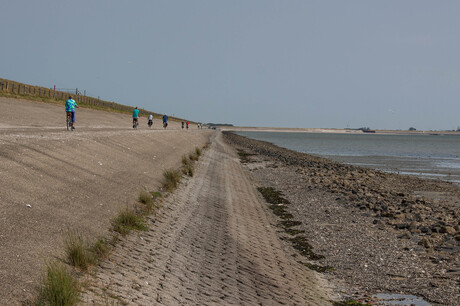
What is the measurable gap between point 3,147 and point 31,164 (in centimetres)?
134

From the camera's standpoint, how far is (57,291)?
5.59 meters

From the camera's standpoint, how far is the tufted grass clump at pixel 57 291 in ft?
18.2

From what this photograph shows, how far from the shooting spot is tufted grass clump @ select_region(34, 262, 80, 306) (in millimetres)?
5535

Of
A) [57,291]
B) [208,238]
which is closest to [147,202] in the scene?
[208,238]

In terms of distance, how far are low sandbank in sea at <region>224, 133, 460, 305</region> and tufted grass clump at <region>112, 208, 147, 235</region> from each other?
424cm

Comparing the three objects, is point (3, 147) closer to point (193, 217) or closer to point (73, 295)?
point (193, 217)

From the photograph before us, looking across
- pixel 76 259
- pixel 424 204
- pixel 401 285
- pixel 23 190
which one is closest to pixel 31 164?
pixel 23 190

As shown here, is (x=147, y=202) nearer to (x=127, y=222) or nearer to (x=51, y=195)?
(x=127, y=222)

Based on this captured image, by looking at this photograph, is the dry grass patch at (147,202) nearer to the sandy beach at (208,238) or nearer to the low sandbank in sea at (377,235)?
the sandy beach at (208,238)

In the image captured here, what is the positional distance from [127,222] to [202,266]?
2.17 meters

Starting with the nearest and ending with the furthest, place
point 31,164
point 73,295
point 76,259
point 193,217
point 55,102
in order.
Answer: point 73,295 → point 76,259 → point 31,164 → point 193,217 → point 55,102

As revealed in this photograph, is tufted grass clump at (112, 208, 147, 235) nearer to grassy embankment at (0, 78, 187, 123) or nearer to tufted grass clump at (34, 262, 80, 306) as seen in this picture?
tufted grass clump at (34, 262, 80, 306)

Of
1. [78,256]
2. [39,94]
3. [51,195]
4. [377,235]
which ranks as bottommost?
[377,235]

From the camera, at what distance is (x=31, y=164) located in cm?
1287
